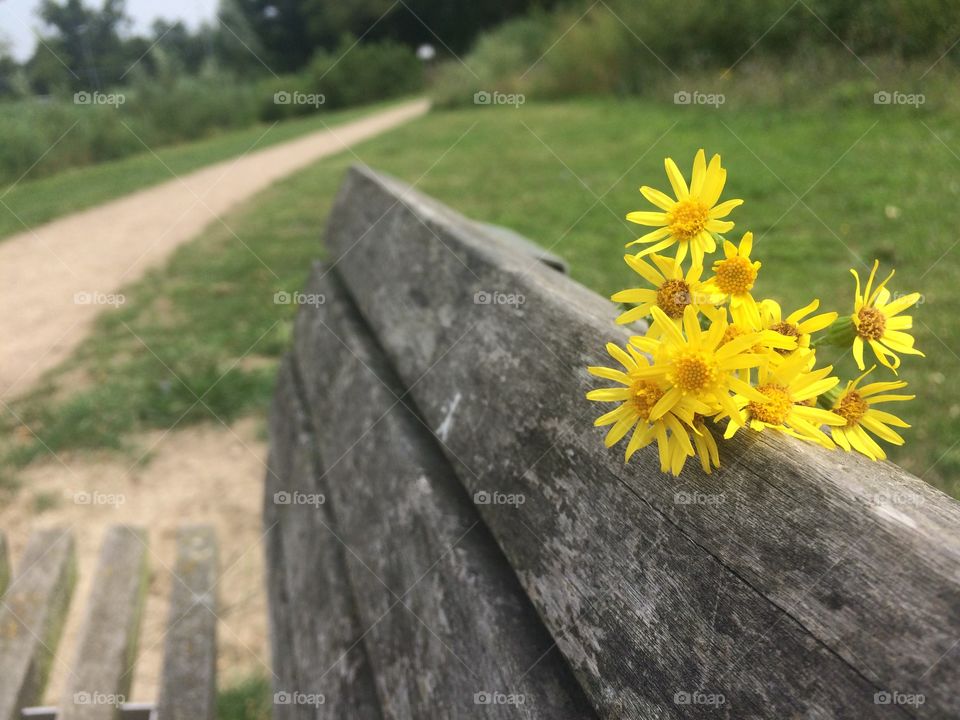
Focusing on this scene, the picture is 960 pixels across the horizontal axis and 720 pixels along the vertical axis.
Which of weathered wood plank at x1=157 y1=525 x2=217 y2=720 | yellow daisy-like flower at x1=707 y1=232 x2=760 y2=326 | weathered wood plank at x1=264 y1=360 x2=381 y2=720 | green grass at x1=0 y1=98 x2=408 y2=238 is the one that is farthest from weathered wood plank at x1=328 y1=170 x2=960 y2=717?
green grass at x1=0 y1=98 x2=408 y2=238

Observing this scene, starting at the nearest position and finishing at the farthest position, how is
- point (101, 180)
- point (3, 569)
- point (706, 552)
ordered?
point (706, 552) < point (3, 569) < point (101, 180)

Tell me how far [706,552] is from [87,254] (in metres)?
8.49

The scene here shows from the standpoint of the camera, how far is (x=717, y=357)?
697 millimetres

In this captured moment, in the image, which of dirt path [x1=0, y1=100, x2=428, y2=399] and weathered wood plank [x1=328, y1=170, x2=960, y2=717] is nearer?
weathered wood plank [x1=328, y1=170, x2=960, y2=717]

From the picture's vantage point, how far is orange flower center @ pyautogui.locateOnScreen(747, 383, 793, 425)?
2.39 ft

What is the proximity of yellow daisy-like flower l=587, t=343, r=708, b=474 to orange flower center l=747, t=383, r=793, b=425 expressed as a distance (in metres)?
0.07

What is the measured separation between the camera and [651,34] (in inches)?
452

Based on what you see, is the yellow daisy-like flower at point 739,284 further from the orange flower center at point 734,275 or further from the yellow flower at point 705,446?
the yellow flower at point 705,446

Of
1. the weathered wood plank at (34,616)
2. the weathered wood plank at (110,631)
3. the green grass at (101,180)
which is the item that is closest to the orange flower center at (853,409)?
the weathered wood plank at (110,631)

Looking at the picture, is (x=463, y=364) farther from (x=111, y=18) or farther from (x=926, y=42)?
(x=111, y=18)

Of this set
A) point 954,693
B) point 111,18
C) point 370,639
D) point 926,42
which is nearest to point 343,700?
point 370,639

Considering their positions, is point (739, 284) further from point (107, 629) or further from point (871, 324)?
point (107, 629)

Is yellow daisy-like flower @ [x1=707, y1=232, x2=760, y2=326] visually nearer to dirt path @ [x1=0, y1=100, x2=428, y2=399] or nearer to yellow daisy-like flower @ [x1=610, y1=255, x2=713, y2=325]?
yellow daisy-like flower @ [x1=610, y1=255, x2=713, y2=325]

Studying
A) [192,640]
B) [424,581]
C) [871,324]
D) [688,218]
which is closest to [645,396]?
[688,218]
